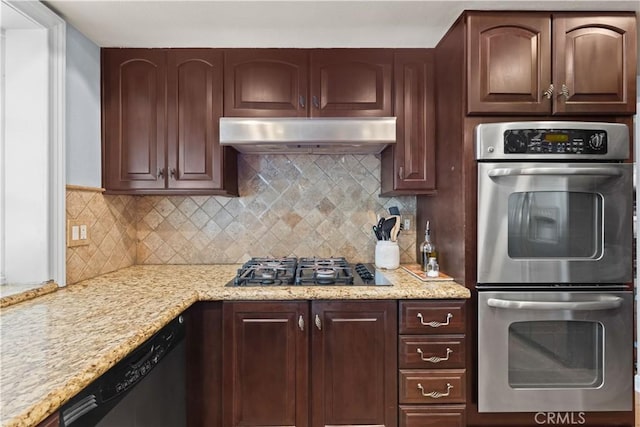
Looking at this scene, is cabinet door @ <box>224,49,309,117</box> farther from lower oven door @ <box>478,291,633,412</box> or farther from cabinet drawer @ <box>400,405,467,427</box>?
cabinet drawer @ <box>400,405,467,427</box>

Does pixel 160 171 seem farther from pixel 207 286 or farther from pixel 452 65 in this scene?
pixel 452 65

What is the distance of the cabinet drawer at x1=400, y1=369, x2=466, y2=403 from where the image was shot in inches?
67.8

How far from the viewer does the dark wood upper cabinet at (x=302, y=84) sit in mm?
2123

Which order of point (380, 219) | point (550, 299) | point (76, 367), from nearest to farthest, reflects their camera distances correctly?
1. point (76, 367)
2. point (550, 299)
3. point (380, 219)

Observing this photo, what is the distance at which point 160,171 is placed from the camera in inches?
84.2

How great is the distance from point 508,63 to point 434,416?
168 centimetres

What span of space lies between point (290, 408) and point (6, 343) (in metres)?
1.14

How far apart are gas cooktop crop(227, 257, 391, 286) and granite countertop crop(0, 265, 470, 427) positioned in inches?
3.0

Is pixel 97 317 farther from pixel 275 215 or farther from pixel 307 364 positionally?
pixel 275 215

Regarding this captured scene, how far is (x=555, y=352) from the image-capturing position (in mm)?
1727

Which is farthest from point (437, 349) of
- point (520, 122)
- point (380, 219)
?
point (520, 122)

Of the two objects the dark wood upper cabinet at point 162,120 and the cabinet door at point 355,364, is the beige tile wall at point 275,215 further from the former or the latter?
the cabinet door at point 355,364

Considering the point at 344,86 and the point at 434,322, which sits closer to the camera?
the point at 434,322

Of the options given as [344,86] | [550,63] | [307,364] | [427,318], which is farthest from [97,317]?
[550,63]
